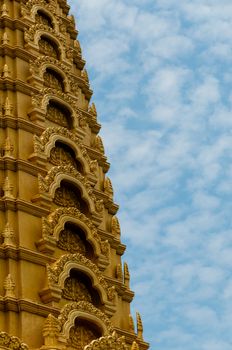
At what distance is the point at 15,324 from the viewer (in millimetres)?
19281

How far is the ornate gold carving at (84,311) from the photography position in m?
20.2

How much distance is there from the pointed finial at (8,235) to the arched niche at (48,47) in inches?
297

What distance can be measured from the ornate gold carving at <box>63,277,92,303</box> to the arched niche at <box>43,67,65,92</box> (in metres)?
6.60

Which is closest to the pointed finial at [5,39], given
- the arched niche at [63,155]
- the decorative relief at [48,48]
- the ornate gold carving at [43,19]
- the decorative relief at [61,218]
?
the decorative relief at [48,48]

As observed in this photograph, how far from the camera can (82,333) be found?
2103 cm

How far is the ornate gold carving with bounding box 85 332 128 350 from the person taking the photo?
19.9 metres

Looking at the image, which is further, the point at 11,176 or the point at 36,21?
the point at 36,21

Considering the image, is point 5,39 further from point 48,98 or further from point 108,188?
point 108,188

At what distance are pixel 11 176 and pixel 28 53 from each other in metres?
4.86

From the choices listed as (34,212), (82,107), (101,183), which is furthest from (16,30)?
(34,212)

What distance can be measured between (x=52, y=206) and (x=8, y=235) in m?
2.33

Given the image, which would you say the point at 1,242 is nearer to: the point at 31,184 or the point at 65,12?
the point at 31,184

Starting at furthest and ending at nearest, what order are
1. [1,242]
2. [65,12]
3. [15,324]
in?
[65,12] → [1,242] → [15,324]

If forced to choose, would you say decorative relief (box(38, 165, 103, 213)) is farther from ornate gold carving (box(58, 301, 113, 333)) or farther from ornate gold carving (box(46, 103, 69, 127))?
ornate gold carving (box(58, 301, 113, 333))
